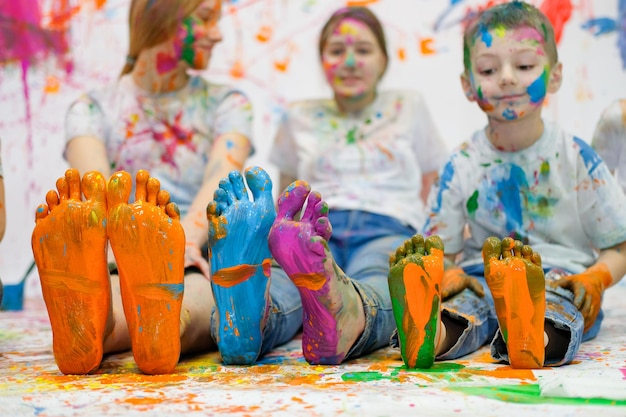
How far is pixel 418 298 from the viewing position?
3.01 ft

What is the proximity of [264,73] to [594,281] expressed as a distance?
5.02ft

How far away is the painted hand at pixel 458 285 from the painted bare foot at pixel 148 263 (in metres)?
0.43

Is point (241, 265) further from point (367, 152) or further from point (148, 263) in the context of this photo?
point (367, 152)

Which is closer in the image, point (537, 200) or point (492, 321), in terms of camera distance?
point (492, 321)

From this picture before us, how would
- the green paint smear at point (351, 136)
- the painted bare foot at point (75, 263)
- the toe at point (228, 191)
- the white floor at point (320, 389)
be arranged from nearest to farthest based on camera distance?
1. the white floor at point (320, 389)
2. the painted bare foot at point (75, 263)
3. the toe at point (228, 191)
4. the green paint smear at point (351, 136)

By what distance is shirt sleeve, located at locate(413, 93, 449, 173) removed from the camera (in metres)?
1.76

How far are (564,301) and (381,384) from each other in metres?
0.35

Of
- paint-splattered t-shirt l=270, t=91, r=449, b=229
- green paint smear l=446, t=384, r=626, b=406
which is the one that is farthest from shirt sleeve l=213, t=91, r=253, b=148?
green paint smear l=446, t=384, r=626, b=406

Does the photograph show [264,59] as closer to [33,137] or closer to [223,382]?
[33,137]

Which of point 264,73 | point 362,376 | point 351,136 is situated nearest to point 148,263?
point 362,376

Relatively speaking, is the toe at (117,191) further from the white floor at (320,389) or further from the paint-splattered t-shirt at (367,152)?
the paint-splattered t-shirt at (367,152)

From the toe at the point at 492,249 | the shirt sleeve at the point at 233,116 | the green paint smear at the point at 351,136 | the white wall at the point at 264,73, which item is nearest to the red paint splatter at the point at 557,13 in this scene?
the white wall at the point at 264,73

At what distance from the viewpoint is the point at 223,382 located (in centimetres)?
90

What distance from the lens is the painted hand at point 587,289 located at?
3.67 ft
